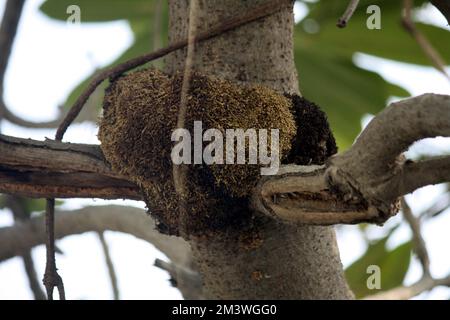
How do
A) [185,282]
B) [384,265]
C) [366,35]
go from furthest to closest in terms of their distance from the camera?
[384,265] < [366,35] < [185,282]

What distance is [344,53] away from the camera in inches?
67.2

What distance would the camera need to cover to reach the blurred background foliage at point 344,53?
162 cm

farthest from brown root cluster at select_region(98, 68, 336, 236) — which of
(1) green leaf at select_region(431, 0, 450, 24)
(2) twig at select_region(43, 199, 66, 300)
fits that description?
(1) green leaf at select_region(431, 0, 450, 24)

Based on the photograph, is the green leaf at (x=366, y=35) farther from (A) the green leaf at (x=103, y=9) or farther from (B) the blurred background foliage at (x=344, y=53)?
(A) the green leaf at (x=103, y=9)

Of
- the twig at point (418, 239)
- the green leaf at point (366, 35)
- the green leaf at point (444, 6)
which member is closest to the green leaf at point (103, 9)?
the green leaf at point (366, 35)

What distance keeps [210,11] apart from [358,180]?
39cm

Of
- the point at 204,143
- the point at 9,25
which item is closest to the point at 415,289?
the point at 204,143

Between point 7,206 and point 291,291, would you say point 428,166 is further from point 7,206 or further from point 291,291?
point 7,206

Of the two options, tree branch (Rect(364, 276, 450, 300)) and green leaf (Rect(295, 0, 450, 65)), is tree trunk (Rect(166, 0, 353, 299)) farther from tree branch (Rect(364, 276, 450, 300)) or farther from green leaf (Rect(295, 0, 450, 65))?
green leaf (Rect(295, 0, 450, 65))

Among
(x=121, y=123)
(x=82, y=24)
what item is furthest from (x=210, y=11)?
(x=82, y=24)

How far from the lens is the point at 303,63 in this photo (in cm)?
172

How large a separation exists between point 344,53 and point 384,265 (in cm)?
52

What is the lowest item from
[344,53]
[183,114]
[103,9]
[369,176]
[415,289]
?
[415,289]

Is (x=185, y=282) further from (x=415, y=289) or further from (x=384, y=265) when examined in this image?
(x=384, y=265)
